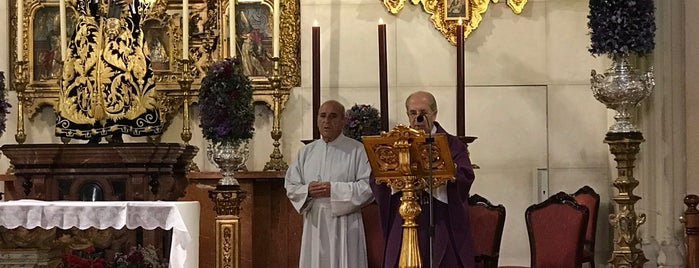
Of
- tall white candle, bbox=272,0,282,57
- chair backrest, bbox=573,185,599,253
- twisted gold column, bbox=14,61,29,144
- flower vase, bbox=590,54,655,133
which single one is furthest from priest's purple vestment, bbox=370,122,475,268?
twisted gold column, bbox=14,61,29,144

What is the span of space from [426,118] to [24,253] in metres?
2.34

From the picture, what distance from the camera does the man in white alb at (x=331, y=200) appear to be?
7680mm

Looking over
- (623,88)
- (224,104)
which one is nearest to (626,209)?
(623,88)

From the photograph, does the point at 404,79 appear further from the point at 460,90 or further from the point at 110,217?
the point at 110,217

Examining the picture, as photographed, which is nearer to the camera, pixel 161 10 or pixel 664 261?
pixel 664 261

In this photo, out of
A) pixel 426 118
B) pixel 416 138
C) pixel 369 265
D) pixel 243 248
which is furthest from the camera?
pixel 243 248

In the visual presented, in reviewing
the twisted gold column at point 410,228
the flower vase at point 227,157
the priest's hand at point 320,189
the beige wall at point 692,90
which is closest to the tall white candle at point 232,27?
the flower vase at point 227,157

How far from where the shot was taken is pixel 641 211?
8.46 meters

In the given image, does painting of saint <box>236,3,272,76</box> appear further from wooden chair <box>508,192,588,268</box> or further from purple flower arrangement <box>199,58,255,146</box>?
wooden chair <box>508,192,588,268</box>

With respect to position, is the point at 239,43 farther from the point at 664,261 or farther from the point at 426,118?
the point at 664,261

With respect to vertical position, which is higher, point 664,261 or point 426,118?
point 426,118

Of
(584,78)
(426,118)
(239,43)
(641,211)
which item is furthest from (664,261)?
(239,43)

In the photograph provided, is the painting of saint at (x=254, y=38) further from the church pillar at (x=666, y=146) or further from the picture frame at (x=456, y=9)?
the church pillar at (x=666, y=146)

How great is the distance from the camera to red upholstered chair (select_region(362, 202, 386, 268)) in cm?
832
